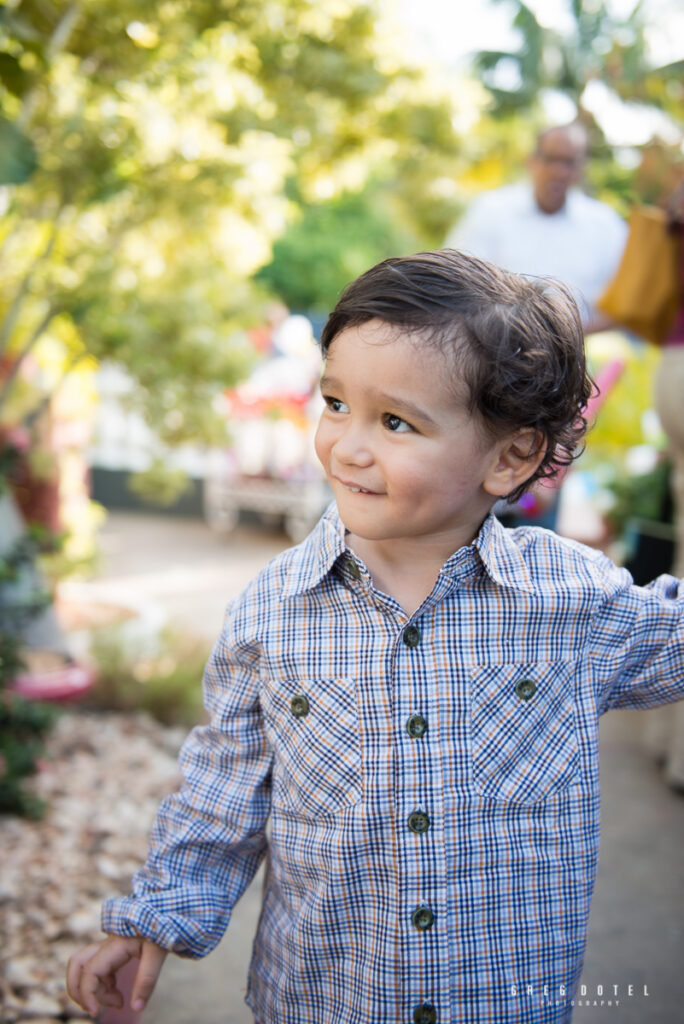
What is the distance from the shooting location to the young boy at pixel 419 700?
1.21 m

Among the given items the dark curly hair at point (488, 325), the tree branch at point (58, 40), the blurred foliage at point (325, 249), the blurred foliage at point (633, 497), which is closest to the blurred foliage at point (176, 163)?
the tree branch at point (58, 40)

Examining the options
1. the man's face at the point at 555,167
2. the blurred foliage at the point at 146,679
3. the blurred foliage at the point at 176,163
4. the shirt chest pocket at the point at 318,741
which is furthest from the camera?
the blurred foliage at the point at 146,679

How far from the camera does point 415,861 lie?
48.6 inches

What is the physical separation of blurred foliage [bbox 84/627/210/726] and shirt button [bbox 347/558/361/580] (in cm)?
265

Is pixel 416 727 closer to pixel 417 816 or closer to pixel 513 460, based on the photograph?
pixel 417 816

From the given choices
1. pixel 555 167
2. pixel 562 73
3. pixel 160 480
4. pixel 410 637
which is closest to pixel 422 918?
pixel 410 637

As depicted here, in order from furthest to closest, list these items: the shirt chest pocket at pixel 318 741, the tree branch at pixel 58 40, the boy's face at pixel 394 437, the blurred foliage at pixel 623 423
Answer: the blurred foliage at pixel 623 423 → the tree branch at pixel 58 40 → the shirt chest pocket at pixel 318 741 → the boy's face at pixel 394 437

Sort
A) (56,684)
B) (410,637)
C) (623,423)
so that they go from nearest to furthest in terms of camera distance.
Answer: (410,637) → (56,684) → (623,423)

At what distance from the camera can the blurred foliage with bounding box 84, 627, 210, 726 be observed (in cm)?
386

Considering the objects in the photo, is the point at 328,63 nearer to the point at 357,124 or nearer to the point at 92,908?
the point at 357,124

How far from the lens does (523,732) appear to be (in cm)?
132

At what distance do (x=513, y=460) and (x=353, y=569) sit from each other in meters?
0.26

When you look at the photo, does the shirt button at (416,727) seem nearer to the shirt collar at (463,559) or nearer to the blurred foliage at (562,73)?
the shirt collar at (463,559)

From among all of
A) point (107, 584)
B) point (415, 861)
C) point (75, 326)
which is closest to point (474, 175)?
point (107, 584)
